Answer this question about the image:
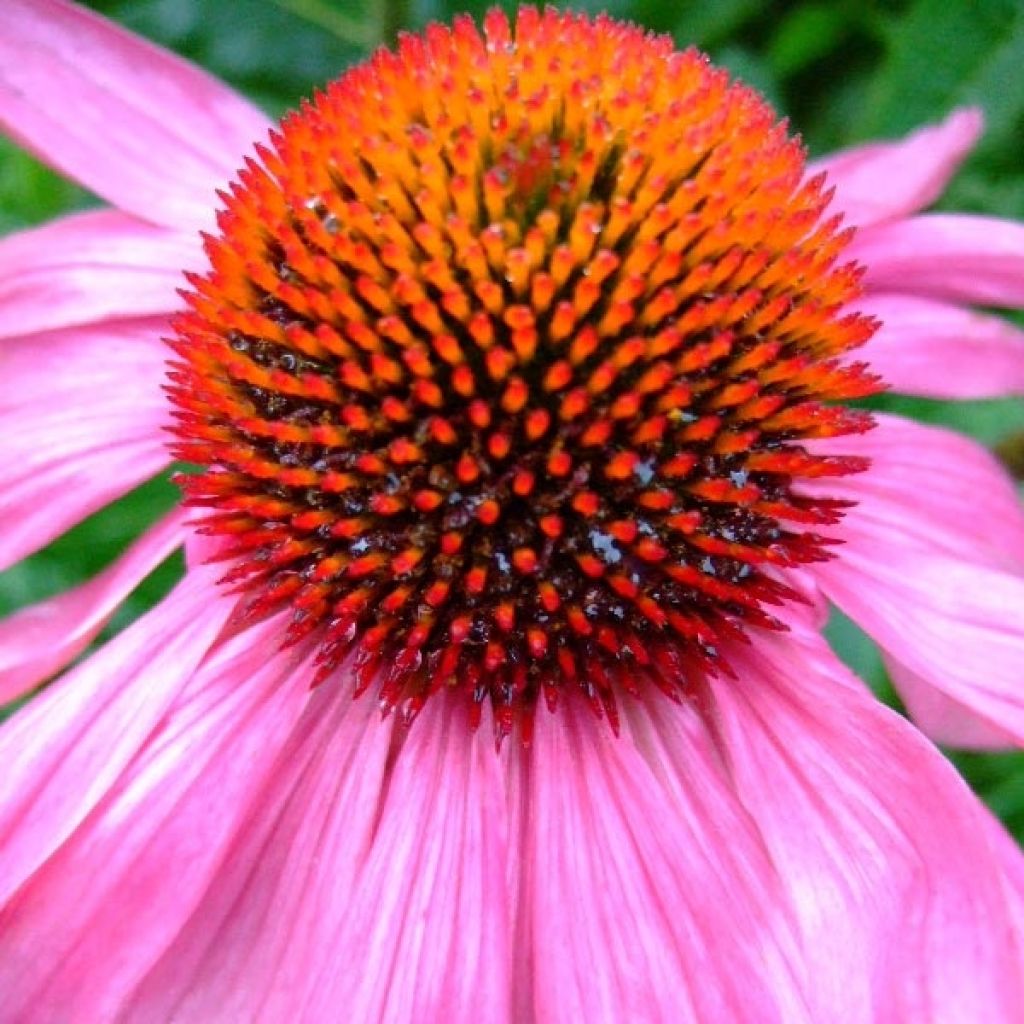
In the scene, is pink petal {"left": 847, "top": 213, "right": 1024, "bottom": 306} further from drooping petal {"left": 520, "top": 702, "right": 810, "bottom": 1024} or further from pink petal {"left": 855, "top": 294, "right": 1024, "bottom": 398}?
drooping petal {"left": 520, "top": 702, "right": 810, "bottom": 1024}

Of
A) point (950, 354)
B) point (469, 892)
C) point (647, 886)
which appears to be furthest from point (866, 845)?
point (950, 354)

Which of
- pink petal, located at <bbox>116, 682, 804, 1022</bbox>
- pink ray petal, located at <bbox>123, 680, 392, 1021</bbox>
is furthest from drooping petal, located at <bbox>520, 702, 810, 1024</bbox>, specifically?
pink ray petal, located at <bbox>123, 680, 392, 1021</bbox>

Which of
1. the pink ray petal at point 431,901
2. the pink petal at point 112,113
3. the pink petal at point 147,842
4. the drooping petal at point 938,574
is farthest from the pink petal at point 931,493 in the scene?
the pink petal at point 112,113

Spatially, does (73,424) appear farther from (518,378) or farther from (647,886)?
(647,886)

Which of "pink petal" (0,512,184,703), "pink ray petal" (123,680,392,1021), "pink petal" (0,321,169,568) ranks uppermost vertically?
"pink petal" (0,321,169,568)

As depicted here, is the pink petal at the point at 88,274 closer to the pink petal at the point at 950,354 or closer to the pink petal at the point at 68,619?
the pink petal at the point at 68,619

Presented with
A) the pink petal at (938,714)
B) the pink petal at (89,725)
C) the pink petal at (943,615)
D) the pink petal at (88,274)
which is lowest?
the pink petal at (938,714)

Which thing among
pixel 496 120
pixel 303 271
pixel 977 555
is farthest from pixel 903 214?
pixel 303 271
